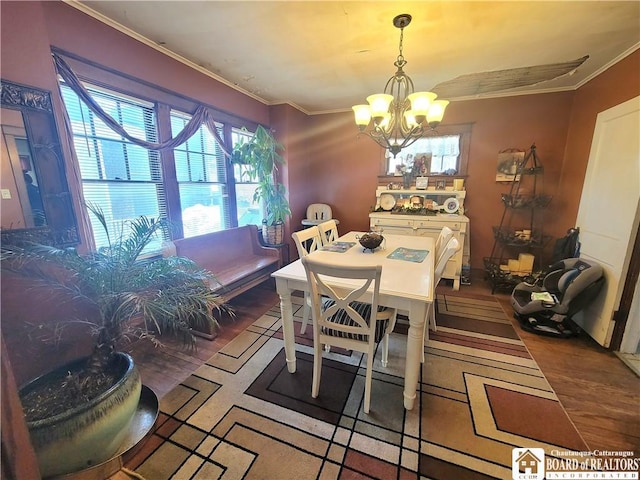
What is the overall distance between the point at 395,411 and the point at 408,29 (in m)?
2.72

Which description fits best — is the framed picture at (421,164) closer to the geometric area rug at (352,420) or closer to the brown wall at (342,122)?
the brown wall at (342,122)

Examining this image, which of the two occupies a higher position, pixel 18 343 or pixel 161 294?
pixel 161 294

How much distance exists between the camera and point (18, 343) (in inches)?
55.3

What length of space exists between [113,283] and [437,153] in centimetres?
407

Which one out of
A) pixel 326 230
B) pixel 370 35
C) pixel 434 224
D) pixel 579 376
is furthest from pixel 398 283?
pixel 434 224

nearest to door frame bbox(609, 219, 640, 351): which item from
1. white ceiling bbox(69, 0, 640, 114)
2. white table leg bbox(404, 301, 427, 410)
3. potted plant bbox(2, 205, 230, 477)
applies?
white ceiling bbox(69, 0, 640, 114)

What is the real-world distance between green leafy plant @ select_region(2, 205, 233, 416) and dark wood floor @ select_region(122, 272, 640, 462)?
588 millimetres

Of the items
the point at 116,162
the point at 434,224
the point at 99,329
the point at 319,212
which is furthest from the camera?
the point at 319,212

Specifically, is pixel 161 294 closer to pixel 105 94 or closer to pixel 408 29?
pixel 105 94

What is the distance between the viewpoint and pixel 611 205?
2.25 m

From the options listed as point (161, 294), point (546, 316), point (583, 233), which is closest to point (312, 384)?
point (161, 294)

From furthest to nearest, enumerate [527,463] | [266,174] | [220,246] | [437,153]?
1. [437,153]
2. [266,174]
3. [220,246]
4. [527,463]

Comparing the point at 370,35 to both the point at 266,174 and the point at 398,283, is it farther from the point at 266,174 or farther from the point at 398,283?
the point at 398,283

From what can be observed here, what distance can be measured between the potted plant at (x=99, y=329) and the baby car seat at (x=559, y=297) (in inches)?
109
